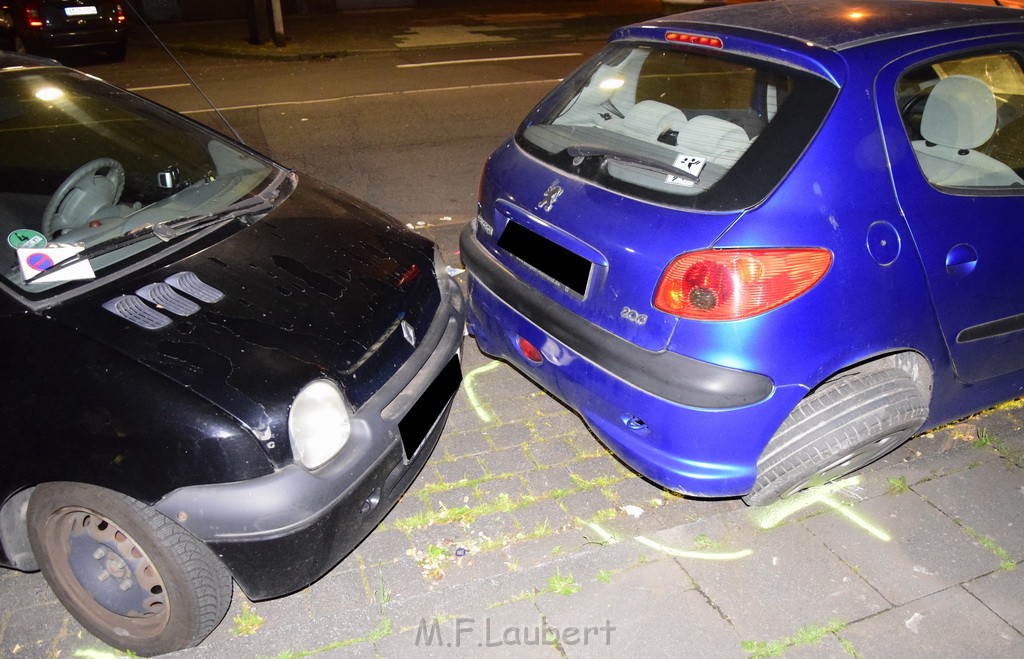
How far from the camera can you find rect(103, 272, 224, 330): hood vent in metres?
2.34

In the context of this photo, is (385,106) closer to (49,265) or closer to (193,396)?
(49,265)

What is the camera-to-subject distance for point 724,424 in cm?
248

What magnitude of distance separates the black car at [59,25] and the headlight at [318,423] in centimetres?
1190

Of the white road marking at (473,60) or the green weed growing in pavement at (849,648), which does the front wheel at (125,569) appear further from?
the white road marking at (473,60)

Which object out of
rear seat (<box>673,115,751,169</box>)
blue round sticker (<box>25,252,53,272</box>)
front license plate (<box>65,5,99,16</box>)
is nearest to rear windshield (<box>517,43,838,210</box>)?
rear seat (<box>673,115,751,169</box>)

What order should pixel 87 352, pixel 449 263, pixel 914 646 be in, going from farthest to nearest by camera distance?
pixel 449 263 → pixel 914 646 → pixel 87 352

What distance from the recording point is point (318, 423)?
7.55 ft

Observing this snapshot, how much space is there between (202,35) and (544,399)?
1519 cm

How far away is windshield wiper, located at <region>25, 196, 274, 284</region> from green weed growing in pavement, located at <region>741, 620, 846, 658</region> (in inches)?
93.1

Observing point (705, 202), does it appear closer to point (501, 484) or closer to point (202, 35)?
point (501, 484)

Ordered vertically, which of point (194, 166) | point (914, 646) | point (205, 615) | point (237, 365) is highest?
point (194, 166)

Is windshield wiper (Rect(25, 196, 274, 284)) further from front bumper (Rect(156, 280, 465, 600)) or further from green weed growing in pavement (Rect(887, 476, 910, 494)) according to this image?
green weed growing in pavement (Rect(887, 476, 910, 494))

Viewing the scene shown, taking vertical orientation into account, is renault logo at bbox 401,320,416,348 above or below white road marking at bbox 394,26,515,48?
above

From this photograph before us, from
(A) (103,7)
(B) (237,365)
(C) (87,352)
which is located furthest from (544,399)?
(A) (103,7)
